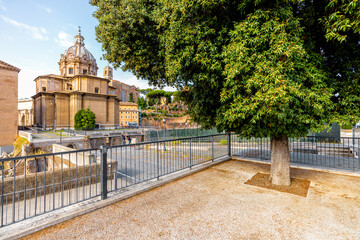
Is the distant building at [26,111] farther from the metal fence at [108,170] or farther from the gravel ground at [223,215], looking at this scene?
the gravel ground at [223,215]

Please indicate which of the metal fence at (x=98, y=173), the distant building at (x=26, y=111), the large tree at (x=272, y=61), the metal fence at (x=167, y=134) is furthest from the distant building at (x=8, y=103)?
the large tree at (x=272, y=61)

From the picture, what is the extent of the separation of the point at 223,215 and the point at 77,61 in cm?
5572

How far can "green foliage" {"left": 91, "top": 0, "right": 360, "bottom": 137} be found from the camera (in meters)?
3.64

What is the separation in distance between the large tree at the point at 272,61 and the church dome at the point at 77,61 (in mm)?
51851

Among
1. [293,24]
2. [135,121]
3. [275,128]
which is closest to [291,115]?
[275,128]

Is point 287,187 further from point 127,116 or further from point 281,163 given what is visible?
point 127,116

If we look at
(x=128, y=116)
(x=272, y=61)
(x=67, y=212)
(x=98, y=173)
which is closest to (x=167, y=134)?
(x=98, y=173)

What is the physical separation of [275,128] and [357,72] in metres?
2.25

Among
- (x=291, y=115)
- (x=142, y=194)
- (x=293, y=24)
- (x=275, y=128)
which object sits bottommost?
(x=142, y=194)

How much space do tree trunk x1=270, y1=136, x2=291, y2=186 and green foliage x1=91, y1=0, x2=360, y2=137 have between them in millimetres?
779

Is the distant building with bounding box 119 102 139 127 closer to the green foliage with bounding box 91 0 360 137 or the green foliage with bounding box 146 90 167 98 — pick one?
the green foliage with bounding box 146 90 167 98

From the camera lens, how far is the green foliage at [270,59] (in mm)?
3639

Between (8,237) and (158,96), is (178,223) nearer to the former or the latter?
(8,237)

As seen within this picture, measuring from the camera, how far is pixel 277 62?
380cm
